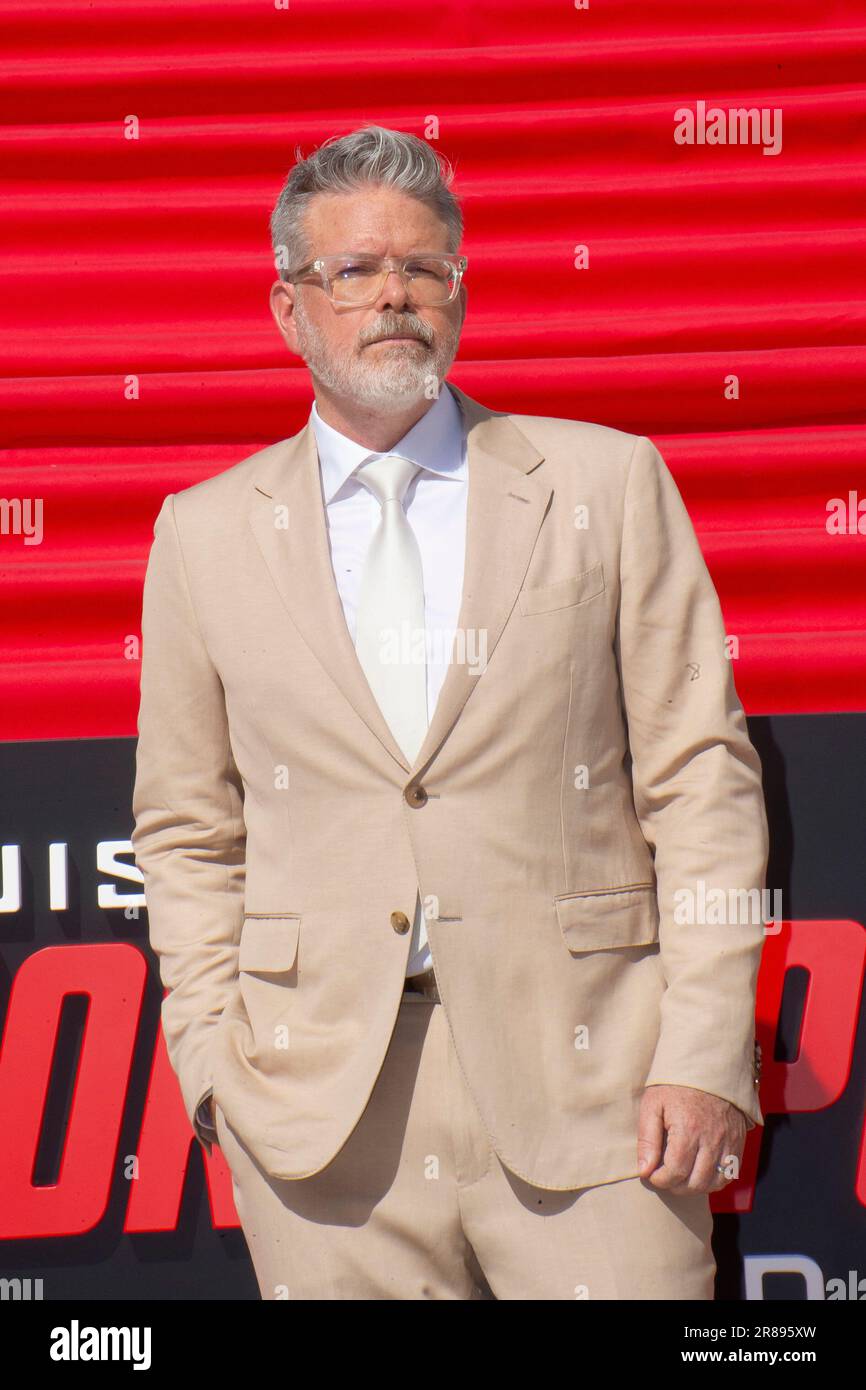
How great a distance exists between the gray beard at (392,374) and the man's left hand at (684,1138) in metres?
0.94

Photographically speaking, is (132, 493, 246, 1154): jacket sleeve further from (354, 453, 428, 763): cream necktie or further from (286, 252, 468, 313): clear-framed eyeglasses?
(286, 252, 468, 313): clear-framed eyeglasses

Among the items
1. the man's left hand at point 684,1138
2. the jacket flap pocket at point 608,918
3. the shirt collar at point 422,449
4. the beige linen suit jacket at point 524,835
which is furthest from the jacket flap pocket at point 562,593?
the man's left hand at point 684,1138

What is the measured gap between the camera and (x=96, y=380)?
304 cm

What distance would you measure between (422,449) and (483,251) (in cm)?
115

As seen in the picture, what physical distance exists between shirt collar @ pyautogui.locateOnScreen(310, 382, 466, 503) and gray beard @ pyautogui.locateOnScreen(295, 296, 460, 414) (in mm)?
44

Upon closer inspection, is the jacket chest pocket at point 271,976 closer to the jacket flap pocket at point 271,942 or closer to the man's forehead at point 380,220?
the jacket flap pocket at point 271,942

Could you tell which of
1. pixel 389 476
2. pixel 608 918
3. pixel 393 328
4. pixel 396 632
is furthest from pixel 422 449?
pixel 608 918

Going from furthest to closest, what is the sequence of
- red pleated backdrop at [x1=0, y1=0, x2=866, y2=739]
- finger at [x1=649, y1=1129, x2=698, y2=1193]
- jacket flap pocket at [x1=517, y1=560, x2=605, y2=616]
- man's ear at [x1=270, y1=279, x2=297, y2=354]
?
red pleated backdrop at [x1=0, y1=0, x2=866, y2=739] → man's ear at [x1=270, y1=279, x2=297, y2=354] → jacket flap pocket at [x1=517, y1=560, x2=605, y2=616] → finger at [x1=649, y1=1129, x2=698, y2=1193]

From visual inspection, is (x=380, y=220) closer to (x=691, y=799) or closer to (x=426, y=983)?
(x=691, y=799)

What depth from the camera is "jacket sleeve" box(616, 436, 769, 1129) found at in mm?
1820

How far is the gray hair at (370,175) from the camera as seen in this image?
2029 mm

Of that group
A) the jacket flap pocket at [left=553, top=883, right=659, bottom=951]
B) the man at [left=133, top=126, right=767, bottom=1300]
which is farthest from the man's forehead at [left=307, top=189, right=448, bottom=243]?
the jacket flap pocket at [left=553, top=883, right=659, bottom=951]
